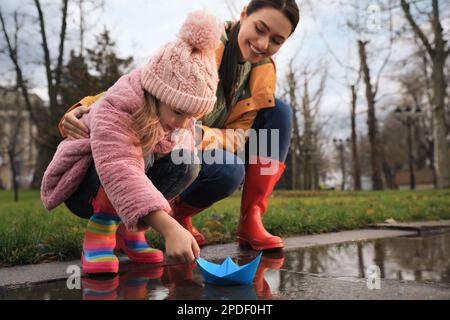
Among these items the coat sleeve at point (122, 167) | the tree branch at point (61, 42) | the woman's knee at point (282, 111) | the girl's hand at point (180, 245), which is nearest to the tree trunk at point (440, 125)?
the tree branch at point (61, 42)

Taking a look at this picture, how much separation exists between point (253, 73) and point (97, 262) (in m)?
1.34

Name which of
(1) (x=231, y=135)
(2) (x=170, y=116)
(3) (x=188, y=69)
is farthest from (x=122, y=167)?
(1) (x=231, y=135)

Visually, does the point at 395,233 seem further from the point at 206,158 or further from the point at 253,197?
the point at 206,158

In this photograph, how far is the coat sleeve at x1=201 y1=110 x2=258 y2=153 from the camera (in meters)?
2.56

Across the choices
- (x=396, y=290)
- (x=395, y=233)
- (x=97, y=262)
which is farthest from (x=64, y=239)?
(x=395, y=233)

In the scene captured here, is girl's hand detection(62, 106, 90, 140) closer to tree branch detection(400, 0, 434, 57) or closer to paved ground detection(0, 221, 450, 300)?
paved ground detection(0, 221, 450, 300)

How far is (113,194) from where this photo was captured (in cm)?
164

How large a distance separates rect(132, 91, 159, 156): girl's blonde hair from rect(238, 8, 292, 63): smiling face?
857 millimetres

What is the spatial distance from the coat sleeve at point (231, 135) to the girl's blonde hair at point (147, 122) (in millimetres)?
742

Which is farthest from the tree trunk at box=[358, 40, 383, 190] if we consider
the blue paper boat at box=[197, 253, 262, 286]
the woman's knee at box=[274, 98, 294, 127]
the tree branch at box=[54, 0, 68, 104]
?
the blue paper boat at box=[197, 253, 262, 286]

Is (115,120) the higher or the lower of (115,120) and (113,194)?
the higher

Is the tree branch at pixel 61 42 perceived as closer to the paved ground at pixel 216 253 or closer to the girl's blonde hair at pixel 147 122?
the paved ground at pixel 216 253

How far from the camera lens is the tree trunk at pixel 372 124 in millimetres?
18328
